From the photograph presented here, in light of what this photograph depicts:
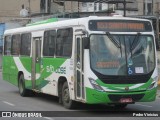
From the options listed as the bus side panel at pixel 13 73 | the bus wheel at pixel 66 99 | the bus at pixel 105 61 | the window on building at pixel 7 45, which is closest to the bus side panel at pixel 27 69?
the bus side panel at pixel 13 73

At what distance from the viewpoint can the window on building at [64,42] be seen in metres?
15.0

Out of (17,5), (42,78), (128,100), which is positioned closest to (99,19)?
(128,100)

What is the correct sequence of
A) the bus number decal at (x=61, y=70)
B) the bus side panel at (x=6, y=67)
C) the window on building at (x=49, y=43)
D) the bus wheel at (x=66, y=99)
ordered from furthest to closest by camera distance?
the bus side panel at (x=6, y=67)
the window on building at (x=49, y=43)
the bus number decal at (x=61, y=70)
the bus wheel at (x=66, y=99)

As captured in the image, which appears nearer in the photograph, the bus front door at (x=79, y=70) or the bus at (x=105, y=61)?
the bus at (x=105, y=61)

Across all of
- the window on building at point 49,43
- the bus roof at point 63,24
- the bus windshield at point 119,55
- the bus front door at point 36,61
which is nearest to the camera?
the bus windshield at point 119,55

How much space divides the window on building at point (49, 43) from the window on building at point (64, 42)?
456 millimetres

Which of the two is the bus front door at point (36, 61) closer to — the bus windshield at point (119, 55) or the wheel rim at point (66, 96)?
the wheel rim at point (66, 96)

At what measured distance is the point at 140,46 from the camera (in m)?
14.0

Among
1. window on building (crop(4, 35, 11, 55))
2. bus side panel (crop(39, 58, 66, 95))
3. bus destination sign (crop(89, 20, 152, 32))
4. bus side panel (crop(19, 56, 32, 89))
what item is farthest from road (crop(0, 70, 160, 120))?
window on building (crop(4, 35, 11, 55))

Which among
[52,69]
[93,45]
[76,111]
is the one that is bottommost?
[76,111]

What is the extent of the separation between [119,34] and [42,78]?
14.9 ft

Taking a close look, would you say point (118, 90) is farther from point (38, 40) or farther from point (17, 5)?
point (17, 5)

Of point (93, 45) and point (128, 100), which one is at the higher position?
point (93, 45)

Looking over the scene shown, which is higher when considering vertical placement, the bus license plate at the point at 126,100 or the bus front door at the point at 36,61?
the bus front door at the point at 36,61
